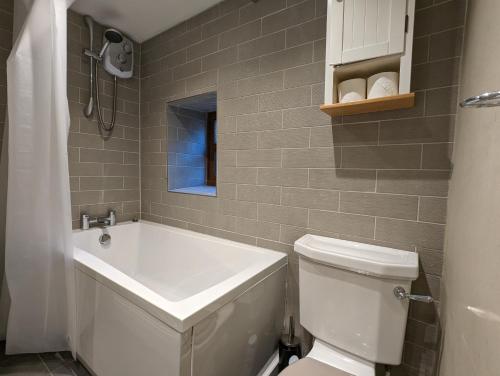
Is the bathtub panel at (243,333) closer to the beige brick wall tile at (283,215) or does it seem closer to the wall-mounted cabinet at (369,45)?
the beige brick wall tile at (283,215)

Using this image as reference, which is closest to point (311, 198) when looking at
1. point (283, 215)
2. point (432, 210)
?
point (283, 215)

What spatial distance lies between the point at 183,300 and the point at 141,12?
208 centimetres

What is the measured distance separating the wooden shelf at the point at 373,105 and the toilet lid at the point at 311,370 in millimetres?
1146

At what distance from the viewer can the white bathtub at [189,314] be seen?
→ 894 mm

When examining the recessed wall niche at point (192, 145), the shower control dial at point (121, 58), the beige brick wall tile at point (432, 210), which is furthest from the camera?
the recessed wall niche at point (192, 145)

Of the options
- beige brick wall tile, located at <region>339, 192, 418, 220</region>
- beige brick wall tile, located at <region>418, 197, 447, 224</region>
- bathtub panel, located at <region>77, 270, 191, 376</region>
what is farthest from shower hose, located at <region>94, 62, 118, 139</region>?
beige brick wall tile, located at <region>418, 197, 447, 224</region>

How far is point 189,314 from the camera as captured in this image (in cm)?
86

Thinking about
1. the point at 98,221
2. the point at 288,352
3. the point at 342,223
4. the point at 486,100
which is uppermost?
the point at 486,100

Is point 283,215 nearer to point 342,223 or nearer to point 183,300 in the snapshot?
point 342,223

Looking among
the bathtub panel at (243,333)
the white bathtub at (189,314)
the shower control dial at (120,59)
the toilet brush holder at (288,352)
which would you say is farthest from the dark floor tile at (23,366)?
the shower control dial at (120,59)

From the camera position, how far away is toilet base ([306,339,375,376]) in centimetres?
105

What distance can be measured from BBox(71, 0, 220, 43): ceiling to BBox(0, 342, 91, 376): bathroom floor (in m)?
2.41

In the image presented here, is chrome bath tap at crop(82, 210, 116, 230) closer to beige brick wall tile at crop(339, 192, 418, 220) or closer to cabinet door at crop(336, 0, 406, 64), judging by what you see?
beige brick wall tile at crop(339, 192, 418, 220)

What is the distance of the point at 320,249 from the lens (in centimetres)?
114
